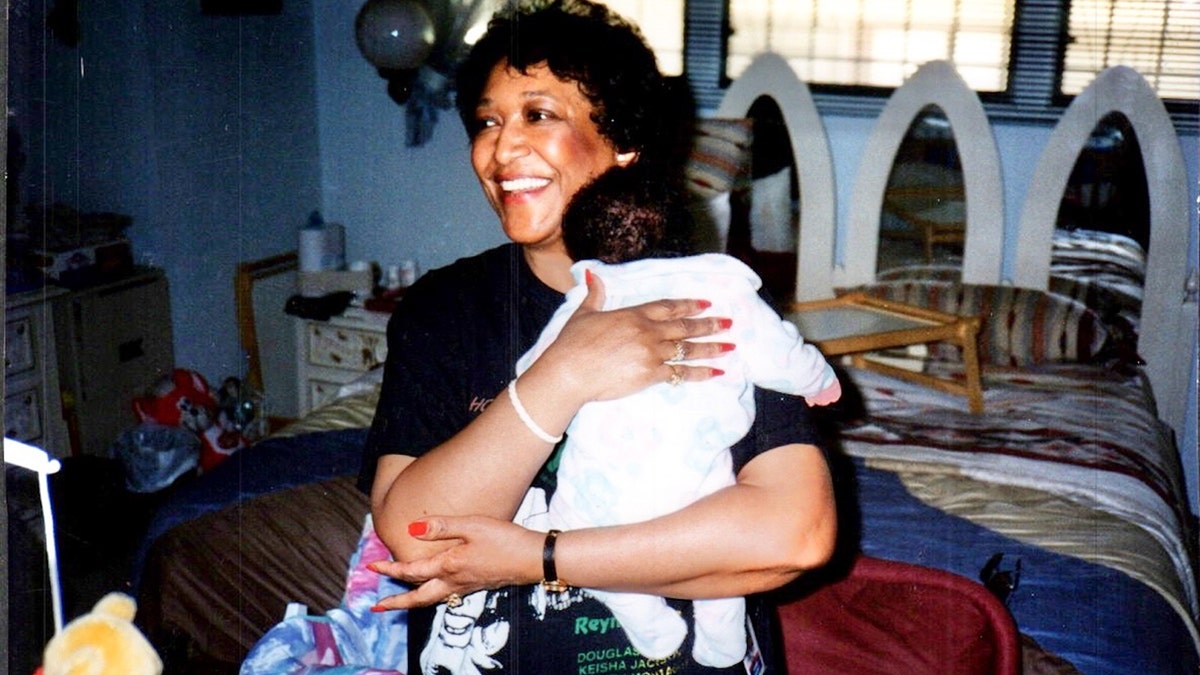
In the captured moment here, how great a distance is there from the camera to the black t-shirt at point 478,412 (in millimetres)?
998

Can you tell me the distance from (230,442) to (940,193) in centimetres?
225

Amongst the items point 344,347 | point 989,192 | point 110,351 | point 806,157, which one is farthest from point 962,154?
point 110,351

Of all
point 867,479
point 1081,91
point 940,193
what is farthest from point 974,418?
point 1081,91

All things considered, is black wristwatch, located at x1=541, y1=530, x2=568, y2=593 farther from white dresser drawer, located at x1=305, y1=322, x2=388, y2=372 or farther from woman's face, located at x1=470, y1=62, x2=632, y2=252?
white dresser drawer, located at x1=305, y1=322, x2=388, y2=372

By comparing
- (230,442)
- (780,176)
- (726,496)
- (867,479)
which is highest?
(780,176)

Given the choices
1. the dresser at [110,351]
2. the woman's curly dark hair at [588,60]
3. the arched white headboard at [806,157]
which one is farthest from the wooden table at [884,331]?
the dresser at [110,351]

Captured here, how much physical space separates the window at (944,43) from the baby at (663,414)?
88.0 inches

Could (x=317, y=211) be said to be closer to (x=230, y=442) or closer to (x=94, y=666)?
(x=230, y=442)

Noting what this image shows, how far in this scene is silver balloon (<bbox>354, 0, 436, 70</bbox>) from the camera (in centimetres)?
315

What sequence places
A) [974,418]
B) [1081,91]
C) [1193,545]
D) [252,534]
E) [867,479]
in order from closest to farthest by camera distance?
[252,534] < [867,479] < [1193,545] < [974,418] < [1081,91]

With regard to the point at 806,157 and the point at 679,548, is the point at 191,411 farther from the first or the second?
the point at 679,548

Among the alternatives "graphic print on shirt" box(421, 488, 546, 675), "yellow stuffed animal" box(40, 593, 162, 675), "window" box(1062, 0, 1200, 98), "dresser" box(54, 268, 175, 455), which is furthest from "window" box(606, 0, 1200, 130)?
"yellow stuffed animal" box(40, 593, 162, 675)

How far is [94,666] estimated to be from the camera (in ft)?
3.55

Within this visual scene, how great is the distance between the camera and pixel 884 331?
2516 millimetres
